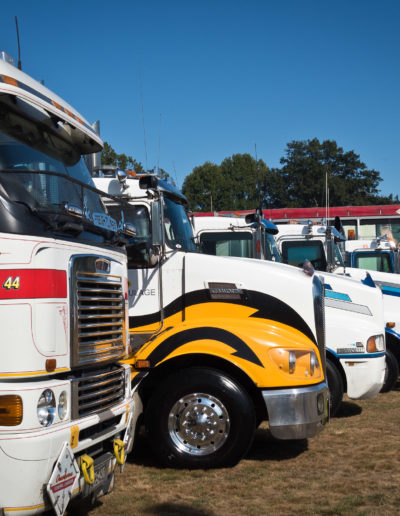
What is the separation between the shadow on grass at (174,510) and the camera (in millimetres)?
5332

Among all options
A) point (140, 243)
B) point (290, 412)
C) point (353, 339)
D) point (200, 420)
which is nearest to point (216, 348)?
point (200, 420)

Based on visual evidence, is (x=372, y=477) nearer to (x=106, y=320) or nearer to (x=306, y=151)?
(x=106, y=320)

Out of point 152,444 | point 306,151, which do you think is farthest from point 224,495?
point 306,151

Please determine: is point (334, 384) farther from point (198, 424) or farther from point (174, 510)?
point (174, 510)

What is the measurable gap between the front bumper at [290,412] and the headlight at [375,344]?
2.61 meters

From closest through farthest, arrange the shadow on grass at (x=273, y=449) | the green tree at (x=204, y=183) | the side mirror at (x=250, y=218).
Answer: the shadow on grass at (x=273, y=449) → the side mirror at (x=250, y=218) → the green tree at (x=204, y=183)

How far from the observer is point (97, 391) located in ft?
15.0

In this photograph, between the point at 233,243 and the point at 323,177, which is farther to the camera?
the point at 323,177

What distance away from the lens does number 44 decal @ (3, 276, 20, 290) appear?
387cm

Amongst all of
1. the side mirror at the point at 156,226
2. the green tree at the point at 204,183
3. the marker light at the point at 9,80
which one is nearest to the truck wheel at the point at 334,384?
→ the side mirror at the point at 156,226

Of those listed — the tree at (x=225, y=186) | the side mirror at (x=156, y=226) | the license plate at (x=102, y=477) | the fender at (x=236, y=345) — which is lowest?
the license plate at (x=102, y=477)

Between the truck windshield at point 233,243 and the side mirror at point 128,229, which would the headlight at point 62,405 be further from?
the truck windshield at point 233,243

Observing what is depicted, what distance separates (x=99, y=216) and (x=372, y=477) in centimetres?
363

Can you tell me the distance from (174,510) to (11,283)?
103 inches
